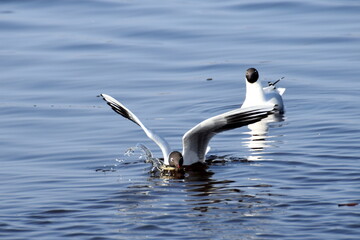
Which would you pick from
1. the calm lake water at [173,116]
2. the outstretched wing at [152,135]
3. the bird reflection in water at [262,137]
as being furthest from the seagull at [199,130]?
the bird reflection in water at [262,137]

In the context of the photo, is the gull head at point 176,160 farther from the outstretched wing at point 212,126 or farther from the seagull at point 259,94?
the seagull at point 259,94

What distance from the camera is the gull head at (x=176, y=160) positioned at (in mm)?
12508

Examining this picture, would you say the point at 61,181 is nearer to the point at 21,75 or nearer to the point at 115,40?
the point at 21,75

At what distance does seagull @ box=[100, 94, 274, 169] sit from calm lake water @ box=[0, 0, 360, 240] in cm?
33

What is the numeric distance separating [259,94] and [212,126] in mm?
5025

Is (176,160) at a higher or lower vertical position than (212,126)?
lower

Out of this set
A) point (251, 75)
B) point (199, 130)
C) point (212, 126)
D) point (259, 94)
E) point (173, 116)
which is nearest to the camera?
point (212, 126)

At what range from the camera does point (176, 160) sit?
12500 mm

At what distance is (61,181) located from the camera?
12.1 metres

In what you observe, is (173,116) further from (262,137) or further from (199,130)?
(199,130)

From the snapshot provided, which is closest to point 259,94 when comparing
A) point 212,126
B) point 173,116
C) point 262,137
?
point 173,116

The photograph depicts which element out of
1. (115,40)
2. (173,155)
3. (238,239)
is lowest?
(238,239)

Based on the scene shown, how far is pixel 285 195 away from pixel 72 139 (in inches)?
188

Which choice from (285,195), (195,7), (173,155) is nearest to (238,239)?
(285,195)
